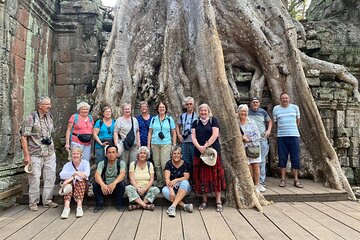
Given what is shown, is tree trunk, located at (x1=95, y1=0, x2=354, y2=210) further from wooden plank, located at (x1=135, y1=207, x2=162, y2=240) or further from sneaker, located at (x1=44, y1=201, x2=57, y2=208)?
sneaker, located at (x1=44, y1=201, x2=57, y2=208)

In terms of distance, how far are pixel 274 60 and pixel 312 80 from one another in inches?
30.0

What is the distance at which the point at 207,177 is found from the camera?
3174 millimetres

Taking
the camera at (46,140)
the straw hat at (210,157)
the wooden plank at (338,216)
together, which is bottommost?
the wooden plank at (338,216)

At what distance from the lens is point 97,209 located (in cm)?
313

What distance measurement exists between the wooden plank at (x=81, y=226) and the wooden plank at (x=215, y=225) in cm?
101

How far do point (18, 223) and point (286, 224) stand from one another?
237 cm

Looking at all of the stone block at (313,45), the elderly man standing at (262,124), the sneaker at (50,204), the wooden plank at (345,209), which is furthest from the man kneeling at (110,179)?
the stone block at (313,45)

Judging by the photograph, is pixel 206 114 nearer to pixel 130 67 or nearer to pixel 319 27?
pixel 130 67

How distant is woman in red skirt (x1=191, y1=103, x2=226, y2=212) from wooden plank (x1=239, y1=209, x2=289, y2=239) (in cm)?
30

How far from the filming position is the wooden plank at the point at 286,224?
2.40 metres

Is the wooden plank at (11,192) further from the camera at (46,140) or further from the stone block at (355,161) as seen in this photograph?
the stone block at (355,161)

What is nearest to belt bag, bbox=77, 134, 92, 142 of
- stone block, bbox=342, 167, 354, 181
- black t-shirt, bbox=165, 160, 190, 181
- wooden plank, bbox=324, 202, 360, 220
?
black t-shirt, bbox=165, 160, 190, 181

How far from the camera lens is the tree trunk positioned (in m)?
3.88

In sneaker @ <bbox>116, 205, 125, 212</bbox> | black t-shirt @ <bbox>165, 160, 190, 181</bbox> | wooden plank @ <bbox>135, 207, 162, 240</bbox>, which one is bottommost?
wooden plank @ <bbox>135, 207, 162, 240</bbox>
